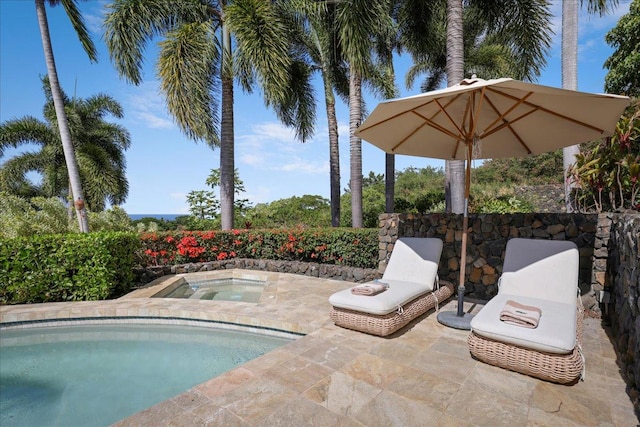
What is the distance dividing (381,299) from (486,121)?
2912mm

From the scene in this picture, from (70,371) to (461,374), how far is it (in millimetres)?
4414

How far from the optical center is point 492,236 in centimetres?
479

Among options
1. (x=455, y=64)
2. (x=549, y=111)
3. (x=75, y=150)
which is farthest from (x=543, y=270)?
(x=75, y=150)

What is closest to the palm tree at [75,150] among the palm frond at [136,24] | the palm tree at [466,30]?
the palm frond at [136,24]

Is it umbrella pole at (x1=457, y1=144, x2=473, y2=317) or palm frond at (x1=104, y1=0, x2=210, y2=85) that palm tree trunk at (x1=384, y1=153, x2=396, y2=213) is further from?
umbrella pole at (x1=457, y1=144, x2=473, y2=317)

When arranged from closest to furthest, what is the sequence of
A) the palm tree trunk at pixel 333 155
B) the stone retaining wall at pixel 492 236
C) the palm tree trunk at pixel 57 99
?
the stone retaining wall at pixel 492 236, the palm tree trunk at pixel 57 99, the palm tree trunk at pixel 333 155

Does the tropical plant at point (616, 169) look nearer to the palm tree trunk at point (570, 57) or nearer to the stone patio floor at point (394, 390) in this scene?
the palm tree trunk at point (570, 57)

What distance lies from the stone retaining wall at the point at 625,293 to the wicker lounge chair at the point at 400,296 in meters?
1.83

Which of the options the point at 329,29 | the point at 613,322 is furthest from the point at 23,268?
the point at 329,29

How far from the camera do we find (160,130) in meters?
11.5

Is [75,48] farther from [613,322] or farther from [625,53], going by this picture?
[625,53]

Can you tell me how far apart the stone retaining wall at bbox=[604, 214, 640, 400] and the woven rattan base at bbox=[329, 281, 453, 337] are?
1896mm

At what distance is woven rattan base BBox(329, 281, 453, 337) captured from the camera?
3.47 m

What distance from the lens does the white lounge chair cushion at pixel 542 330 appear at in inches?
97.0
